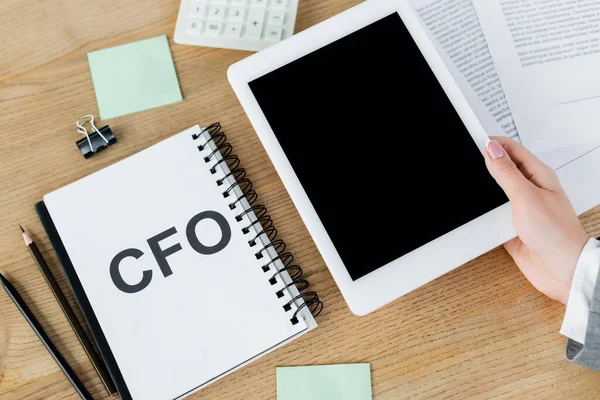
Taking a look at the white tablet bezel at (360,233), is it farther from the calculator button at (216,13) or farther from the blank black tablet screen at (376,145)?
the calculator button at (216,13)

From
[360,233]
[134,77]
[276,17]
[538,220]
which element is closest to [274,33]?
[276,17]

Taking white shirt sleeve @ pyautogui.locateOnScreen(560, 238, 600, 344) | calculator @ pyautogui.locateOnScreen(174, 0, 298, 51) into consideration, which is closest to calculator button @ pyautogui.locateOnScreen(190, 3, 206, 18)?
calculator @ pyautogui.locateOnScreen(174, 0, 298, 51)

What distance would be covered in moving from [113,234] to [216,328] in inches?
6.8

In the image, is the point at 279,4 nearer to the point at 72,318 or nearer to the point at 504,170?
the point at 504,170

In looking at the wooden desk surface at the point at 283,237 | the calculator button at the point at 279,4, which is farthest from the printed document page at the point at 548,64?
the calculator button at the point at 279,4

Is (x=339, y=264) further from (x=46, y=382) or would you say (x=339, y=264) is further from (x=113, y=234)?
(x=46, y=382)

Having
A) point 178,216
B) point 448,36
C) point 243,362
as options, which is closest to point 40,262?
point 178,216

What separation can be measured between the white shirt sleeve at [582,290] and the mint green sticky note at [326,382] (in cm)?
25

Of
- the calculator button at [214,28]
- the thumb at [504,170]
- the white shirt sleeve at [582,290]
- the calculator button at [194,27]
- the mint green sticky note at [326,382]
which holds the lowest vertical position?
the white shirt sleeve at [582,290]

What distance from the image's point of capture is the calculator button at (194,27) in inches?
27.1

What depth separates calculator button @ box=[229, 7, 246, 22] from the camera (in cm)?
69

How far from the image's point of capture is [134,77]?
27.1 inches

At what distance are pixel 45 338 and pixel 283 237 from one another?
310 millimetres

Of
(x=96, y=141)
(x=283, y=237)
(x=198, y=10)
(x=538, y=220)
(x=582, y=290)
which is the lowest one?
(x=582, y=290)
